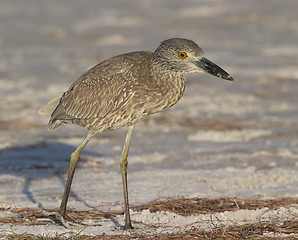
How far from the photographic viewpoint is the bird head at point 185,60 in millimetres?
6676

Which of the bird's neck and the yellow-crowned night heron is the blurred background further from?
the bird's neck

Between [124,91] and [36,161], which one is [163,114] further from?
[124,91]

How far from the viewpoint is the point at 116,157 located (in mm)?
9484

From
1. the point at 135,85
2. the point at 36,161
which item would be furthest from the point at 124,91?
A: the point at 36,161

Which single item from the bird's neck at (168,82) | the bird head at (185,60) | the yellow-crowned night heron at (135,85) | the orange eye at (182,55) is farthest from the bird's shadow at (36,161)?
the orange eye at (182,55)

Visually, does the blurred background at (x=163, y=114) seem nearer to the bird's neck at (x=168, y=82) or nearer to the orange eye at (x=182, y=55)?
the bird's neck at (x=168, y=82)

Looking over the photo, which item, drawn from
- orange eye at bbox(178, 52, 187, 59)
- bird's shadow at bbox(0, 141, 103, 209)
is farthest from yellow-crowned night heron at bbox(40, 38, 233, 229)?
bird's shadow at bbox(0, 141, 103, 209)

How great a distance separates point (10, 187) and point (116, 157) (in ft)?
6.33

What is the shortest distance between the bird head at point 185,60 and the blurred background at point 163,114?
1581mm

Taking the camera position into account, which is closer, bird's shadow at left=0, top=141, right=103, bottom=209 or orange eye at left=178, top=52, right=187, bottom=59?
orange eye at left=178, top=52, right=187, bottom=59

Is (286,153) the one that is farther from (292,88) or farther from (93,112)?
(292,88)

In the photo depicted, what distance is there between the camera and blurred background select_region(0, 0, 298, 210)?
813 cm

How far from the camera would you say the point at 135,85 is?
266 inches

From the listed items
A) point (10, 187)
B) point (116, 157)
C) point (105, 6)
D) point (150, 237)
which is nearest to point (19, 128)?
point (116, 157)
